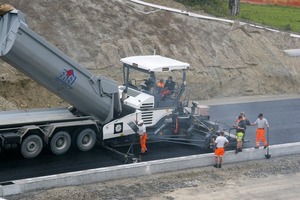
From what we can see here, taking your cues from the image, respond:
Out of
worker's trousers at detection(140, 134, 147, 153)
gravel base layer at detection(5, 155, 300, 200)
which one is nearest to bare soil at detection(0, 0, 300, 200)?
gravel base layer at detection(5, 155, 300, 200)

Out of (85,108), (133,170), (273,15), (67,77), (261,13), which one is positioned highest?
(261,13)

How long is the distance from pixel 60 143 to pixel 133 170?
2.56m

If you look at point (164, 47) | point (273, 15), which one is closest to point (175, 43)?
point (164, 47)

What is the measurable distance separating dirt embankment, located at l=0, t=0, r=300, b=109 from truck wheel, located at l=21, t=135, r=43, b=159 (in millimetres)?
8507

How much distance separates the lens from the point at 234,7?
39469mm

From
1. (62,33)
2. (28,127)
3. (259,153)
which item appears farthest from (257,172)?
(62,33)

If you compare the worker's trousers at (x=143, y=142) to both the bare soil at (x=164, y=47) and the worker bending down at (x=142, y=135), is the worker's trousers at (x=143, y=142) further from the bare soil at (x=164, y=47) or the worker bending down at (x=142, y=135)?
the bare soil at (x=164, y=47)

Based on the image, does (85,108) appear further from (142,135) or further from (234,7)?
(234,7)

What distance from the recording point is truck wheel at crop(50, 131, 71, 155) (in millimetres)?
17062

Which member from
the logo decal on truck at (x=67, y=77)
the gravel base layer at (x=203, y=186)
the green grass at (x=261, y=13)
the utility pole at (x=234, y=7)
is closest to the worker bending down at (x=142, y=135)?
the gravel base layer at (x=203, y=186)

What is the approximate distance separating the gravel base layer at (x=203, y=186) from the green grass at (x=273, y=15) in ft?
72.0

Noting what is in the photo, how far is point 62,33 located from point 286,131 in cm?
1173

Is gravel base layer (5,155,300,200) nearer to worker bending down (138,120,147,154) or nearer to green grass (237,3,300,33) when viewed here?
worker bending down (138,120,147,154)

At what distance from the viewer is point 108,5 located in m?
31.3
